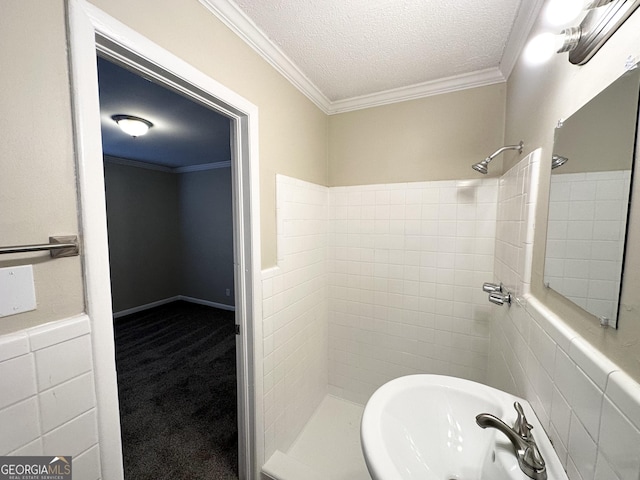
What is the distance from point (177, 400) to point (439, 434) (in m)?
2.04

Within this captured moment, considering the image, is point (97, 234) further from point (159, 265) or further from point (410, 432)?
point (159, 265)

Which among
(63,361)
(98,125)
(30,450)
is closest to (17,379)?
(63,361)

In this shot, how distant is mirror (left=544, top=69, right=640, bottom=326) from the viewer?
20.4 inches

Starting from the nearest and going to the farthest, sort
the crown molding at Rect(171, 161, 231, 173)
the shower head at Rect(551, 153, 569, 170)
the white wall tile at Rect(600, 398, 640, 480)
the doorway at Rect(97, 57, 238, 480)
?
the white wall tile at Rect(600, 398, 640, 480) < the shower head at Rect(551, 153, 569, 170) < the doorway at Rect(97, 57, 238, 480) < the crown molding at Rect(171, 161, 231, 173)

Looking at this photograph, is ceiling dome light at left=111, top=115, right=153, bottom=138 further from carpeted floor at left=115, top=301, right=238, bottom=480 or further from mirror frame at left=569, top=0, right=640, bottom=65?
mirror frame at left=569, top=0, right=640, bottom=65

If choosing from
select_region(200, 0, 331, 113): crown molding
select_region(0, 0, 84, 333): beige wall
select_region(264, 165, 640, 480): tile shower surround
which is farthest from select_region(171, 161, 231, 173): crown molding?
select_region(0, 0, 84, 333): beige wall

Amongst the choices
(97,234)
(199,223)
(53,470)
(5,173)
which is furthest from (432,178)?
(199,223)

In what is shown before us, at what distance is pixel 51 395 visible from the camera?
62 cm

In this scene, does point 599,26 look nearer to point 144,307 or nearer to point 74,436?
point 74,436

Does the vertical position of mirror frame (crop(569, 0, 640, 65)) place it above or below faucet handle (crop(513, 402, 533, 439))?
above

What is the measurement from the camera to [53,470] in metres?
0.64

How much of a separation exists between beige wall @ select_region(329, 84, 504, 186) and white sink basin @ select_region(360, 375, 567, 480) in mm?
1281

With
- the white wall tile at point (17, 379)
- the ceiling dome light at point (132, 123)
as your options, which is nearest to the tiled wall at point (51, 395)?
the white wall tile at point (17, 379)

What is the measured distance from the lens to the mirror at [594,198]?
0.52 m
